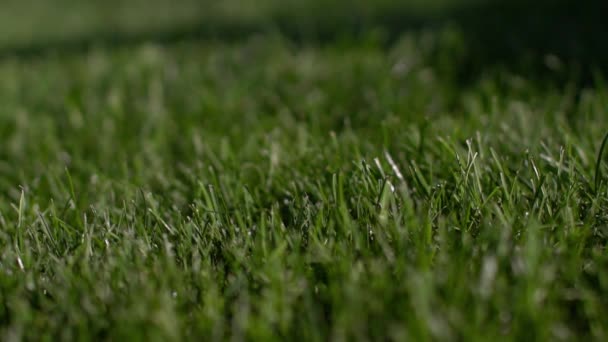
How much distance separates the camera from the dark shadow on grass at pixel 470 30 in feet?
8.32

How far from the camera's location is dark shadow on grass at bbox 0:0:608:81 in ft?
8.32

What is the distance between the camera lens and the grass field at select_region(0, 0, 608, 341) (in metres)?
1.02

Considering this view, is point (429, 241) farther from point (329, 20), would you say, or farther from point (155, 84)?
point (329, 20)

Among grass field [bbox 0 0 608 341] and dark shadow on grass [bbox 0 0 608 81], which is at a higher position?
dark shadow on grass [bbox 0 0 608 81]

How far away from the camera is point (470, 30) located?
304 centimetres

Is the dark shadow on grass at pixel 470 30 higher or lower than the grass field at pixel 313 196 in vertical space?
higher

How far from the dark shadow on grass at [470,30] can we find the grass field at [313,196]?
0.11 feet

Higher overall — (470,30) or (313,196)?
(470,30)

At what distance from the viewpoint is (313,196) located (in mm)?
1505

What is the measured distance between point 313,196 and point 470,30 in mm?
1890

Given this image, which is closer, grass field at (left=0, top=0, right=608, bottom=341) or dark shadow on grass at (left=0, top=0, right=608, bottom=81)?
grass field at (left=0, top=0, right=608, bottom=341)

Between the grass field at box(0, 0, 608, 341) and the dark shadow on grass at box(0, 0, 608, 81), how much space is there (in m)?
0.03

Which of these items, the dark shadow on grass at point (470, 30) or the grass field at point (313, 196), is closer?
the grass field at point (313, 196)

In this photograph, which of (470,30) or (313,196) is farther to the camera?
(470,30)
